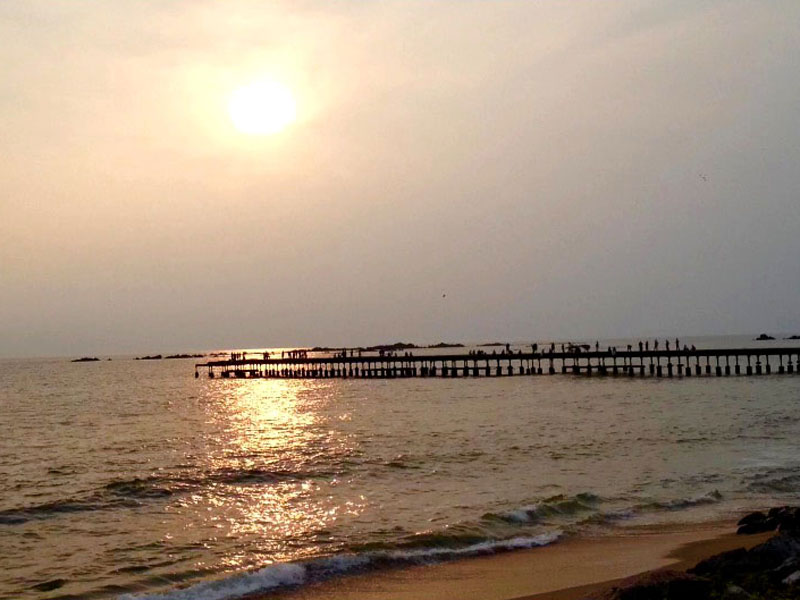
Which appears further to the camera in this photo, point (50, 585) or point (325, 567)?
point (325, 567)

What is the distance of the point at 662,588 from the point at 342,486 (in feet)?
40.6

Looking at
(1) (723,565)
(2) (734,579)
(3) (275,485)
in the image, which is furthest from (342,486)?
(2) (734,579)

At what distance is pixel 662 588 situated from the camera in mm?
7578

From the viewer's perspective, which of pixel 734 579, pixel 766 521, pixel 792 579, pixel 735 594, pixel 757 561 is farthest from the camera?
pixel 766 521

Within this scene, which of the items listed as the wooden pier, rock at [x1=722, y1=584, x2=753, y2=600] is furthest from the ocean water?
the wooden pier

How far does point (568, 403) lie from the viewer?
42781 millimetres

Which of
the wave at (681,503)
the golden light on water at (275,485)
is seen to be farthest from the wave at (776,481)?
the golden light on water at (275,485)

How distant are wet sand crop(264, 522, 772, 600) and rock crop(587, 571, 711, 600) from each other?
1842 mm

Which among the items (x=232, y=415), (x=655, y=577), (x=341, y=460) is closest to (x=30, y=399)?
(x=232, y=415)

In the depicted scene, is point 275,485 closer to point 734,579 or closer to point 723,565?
point 723,565

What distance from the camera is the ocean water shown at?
494 inches

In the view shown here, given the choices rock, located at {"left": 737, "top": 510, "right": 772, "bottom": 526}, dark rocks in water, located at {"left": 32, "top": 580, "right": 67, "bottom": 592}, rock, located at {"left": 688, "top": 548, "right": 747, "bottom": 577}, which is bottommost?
dark rocks in water, located at {"left": 32, "top": 580, "right": 67, "bottom": 592}

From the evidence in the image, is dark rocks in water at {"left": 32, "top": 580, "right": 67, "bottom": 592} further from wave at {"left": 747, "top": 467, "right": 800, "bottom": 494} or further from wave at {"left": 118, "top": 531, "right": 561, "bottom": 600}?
wave at {"left": 747, "top": 467, "right": 800, "bottom": 494}

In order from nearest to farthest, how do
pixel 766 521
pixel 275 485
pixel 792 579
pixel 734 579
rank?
pixel 792 579 < pixel 734 579 < pixel 766 521 < pixel 275 485
